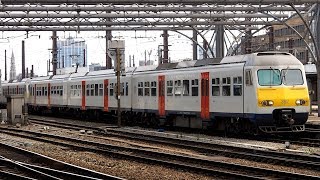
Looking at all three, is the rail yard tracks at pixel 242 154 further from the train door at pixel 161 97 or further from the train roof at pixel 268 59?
the train door at pixel 161 97

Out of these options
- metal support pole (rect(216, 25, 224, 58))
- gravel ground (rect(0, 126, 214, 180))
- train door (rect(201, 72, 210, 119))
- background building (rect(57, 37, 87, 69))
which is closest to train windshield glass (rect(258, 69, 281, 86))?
train door (rect(201, 72, 210, 119))

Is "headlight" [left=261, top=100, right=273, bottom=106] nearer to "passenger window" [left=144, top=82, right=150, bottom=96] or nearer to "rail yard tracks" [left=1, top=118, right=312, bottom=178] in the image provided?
"rail yard tracks" [left=1, top=118, right=312, bottom=178]

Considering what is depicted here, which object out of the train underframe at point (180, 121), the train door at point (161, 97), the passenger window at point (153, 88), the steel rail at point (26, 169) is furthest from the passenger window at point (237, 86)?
the steel rail at point (26, 169)

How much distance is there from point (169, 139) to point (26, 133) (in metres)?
8.39

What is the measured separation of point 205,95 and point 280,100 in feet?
12.2

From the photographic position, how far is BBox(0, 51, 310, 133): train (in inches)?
824

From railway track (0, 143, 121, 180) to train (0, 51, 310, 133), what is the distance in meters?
7.98

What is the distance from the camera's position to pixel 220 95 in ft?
74.6

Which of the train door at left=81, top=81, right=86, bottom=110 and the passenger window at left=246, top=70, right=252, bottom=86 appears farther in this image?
the train door at left=81, top=81, right=86, bottom=110

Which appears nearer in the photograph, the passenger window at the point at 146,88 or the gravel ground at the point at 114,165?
the gravel ground at the point at 114,165

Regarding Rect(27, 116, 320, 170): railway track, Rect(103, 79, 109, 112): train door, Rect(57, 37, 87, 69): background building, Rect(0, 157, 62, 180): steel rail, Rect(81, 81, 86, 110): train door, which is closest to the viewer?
Rect(0, 157, 62, 180): steel rail

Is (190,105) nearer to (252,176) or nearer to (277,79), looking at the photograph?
(277,79)

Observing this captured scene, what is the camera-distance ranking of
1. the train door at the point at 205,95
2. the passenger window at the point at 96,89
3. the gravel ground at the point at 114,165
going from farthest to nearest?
the passenger window at the point at 96,89 → the train door at the point at 205,95 → the gravel ground at the point at 114,165

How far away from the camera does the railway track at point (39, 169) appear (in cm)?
1295
